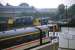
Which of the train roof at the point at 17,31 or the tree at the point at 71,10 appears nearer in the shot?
the train roof at the point at 17,31

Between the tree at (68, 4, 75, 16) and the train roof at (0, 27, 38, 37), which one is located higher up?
the tree at (68, 4, 75, 16)

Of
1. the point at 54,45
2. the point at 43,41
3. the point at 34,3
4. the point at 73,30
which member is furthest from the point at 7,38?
the point at 73,30

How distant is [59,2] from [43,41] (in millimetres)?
1879

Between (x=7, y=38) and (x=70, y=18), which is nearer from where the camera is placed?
(x=7, y=38)

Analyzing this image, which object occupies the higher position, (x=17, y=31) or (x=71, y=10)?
(x=71, y=10)

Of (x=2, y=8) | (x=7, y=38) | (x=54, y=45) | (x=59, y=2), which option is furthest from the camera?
(x=59, y=2)

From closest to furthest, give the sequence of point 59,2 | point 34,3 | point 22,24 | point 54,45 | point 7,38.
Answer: point 7,38, point 22,24, point 54,45, point 34,3, point 59,2

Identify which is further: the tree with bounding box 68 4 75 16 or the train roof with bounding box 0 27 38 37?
the tree with bounding box 68 4 75 16

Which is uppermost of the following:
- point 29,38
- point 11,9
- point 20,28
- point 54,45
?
point 11,9

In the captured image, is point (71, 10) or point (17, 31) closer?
point (17, 31)

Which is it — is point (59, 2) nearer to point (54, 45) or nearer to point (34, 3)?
point (34, 3)

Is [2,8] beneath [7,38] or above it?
above

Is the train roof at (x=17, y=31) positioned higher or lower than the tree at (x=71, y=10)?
lower

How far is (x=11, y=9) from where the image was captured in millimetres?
2518
